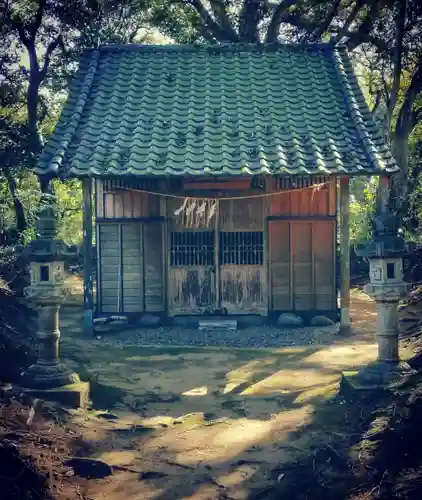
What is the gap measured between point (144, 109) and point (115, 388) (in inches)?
256

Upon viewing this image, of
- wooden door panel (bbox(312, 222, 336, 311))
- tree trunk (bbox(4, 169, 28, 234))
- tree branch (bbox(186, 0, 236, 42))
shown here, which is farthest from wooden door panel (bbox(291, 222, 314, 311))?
tree branch (bbox(186, 0, 236, 42))

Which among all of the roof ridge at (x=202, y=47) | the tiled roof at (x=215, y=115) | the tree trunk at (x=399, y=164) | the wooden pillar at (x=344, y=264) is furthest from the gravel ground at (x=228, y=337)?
the tree trunk at (x=399, y=164)

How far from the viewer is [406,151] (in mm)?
19438

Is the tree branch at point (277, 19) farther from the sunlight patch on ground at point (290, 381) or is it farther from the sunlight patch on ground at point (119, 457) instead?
the sunlight patch on ground at point (119, 457)

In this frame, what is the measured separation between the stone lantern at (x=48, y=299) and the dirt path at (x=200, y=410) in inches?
22.9

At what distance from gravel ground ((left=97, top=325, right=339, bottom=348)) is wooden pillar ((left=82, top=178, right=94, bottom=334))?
439 mm

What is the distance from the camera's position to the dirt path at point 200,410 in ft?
18.5

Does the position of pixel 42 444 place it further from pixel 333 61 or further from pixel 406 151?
pixel 406 151

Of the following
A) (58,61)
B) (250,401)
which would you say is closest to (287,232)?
(250,401)

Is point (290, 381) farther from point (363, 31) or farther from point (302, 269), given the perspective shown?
point (363, 31)

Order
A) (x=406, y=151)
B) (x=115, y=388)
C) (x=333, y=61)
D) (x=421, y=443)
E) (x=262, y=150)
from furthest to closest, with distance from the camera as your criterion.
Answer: (x=406, y=151), (x=333, y=61), (x=262, y=150), (x=115, y=388), (x=421, y=443)

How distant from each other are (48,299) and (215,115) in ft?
21.1

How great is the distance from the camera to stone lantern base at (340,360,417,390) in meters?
7.54

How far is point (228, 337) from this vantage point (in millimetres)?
12125
